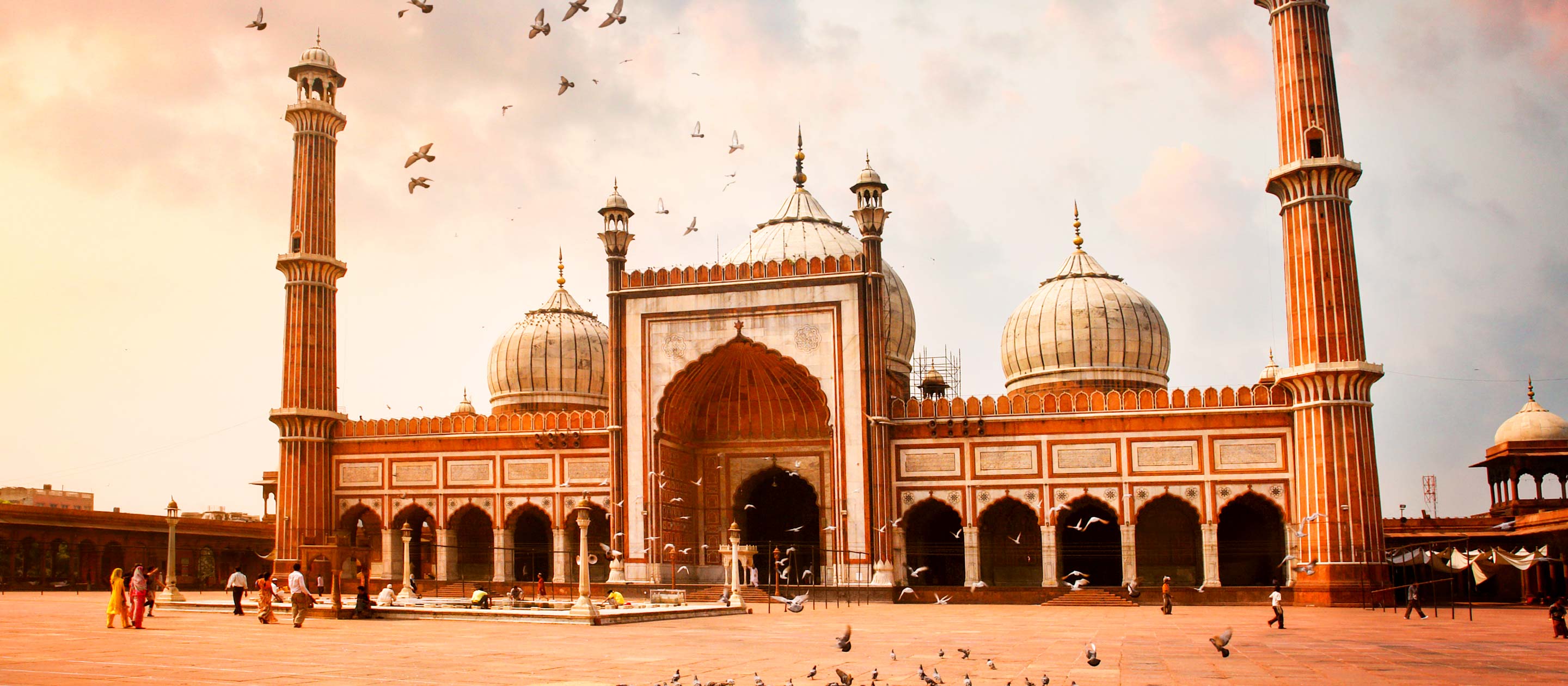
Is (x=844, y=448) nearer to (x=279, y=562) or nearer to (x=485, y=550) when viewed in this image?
(x=485, y=550)

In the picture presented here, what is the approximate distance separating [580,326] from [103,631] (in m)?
23.8

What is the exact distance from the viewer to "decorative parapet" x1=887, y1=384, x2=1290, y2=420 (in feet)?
86.3

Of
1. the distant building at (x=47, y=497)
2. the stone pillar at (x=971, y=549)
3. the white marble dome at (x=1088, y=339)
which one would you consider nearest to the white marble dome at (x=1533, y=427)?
the white marble dome at (x=1088, y=339)

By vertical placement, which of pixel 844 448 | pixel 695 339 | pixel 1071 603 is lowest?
pixel 1071 603

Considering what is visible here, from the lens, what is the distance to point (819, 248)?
33.3 m

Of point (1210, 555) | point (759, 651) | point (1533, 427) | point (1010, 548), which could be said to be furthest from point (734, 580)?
point (1533, 427)

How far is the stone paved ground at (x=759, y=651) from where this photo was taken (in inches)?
383

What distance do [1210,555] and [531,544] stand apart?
54.8ft

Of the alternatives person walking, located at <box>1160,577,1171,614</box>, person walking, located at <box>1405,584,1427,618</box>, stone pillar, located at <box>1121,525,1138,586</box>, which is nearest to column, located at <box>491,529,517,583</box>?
stone pillar, located at <box>1121,525,1138,586</box>

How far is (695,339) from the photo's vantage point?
2884 centimetres

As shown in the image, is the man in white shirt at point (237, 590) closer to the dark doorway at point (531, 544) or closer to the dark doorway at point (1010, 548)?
the dark doorway at point (531, 544)

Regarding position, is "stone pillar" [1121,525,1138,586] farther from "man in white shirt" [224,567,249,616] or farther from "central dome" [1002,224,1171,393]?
"man in white shirt" [224,567,249,616]

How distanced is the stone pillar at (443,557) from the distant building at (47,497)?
32.4 metres

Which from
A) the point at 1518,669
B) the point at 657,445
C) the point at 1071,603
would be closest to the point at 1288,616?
the point at 1071,603
